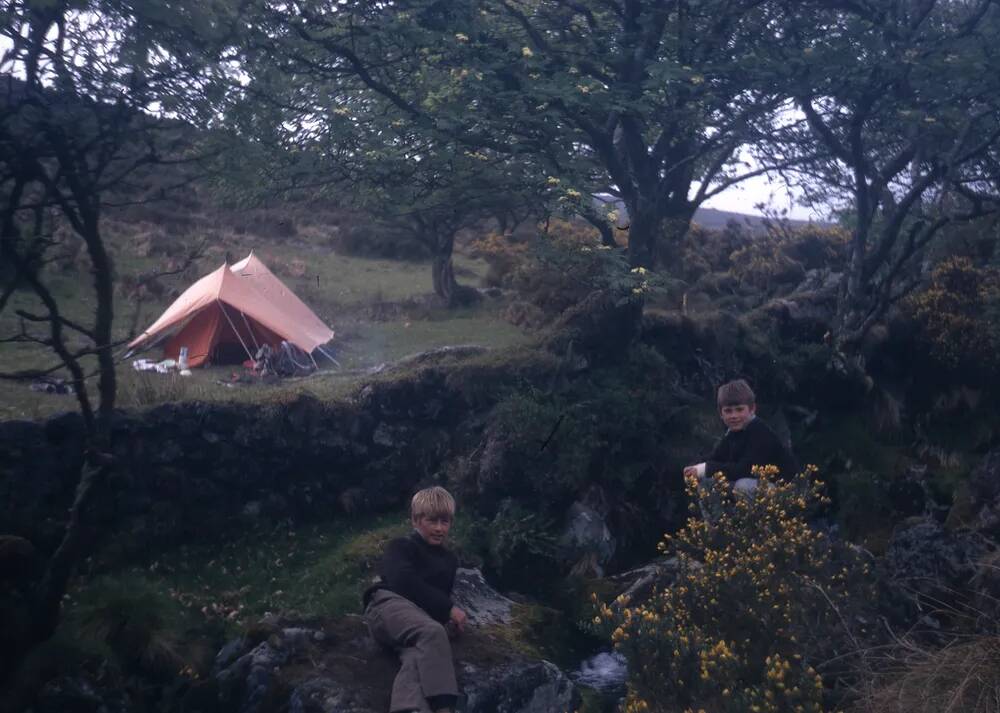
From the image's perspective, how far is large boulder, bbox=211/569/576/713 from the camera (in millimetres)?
5430

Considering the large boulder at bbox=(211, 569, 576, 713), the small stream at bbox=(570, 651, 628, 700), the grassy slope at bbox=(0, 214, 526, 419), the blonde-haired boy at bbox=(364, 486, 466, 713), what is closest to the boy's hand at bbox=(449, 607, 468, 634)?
the blonde-haired boy at bbox=(364, 486, 466, 713)

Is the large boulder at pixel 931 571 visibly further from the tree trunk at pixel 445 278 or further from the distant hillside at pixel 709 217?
the tree trunk at pixel 445 278

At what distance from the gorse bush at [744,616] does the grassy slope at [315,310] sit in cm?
541

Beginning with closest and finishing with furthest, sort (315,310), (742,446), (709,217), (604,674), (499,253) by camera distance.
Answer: (742,446) < (604,674) < (315,310) < (499,253) < (709,217)

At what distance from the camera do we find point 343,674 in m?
5.61

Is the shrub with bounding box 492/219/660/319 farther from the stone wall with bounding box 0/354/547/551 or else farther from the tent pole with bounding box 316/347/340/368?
the tent pole with bounding box 316/347/340/368

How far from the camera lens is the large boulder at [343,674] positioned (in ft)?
17.8

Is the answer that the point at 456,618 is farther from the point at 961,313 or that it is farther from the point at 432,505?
the point at 961,313

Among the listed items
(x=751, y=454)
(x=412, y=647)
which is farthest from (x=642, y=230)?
(x=412, y=647)

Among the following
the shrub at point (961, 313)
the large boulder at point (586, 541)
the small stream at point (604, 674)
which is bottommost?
the small stream at point (604, 674)

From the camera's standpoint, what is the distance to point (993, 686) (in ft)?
13.1

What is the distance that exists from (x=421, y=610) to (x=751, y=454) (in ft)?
8.67

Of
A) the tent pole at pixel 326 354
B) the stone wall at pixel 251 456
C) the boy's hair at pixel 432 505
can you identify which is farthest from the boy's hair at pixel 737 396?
the tent pole at pixel 326 354

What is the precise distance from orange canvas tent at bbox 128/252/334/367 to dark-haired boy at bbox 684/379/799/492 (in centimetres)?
823
